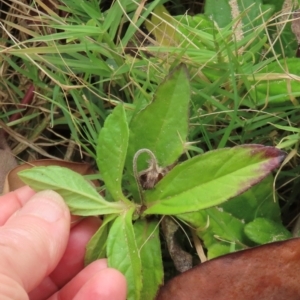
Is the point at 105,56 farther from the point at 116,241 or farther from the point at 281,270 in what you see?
the point at 281,270

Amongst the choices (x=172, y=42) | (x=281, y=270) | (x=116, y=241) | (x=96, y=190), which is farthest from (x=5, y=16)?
(x=281, y=270)

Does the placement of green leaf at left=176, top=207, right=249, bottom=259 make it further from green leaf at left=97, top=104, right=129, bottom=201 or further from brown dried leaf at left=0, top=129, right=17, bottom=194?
brown dried leaf at left=0, top=129, right=17, bottom=194

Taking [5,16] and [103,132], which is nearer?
[103,132]

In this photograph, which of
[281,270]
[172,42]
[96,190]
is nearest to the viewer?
[281,270]

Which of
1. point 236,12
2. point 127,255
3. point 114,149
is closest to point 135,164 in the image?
point 114,149

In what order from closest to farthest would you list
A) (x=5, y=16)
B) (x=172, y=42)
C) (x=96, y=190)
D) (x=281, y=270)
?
(x=281, y=270), (x=96, y=190), (x=172, y=42), (x=5, y=16)

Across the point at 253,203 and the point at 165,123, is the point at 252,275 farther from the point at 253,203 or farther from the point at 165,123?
the point at 165,123

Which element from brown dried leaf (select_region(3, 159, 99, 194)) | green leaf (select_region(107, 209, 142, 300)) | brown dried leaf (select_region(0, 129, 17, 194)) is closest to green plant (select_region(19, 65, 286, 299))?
green leaf (select_region(107, 209, 142, 300))
